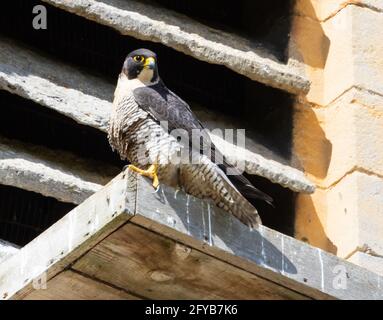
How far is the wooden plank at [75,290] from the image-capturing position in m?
8.70

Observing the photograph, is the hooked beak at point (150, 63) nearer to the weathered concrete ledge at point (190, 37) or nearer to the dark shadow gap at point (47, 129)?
the weathered concrete ledge at point (190, 37)

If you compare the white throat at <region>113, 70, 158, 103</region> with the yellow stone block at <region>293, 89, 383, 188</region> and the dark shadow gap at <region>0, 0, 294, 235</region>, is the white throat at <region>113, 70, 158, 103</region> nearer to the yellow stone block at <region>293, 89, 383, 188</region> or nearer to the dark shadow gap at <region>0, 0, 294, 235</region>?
the dark shadow gap at <region>0, 0, 294, 235</region>

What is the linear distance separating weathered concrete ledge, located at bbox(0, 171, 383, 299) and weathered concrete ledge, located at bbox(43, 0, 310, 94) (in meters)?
2.06

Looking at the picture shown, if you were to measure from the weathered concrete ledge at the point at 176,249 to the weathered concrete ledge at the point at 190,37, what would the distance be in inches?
81.2

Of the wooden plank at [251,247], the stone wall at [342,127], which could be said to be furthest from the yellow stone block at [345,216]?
the wooden plank at [251,247]

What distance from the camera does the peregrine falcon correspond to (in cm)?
934

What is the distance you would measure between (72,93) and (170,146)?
1.14 meters

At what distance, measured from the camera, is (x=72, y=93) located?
410 inches

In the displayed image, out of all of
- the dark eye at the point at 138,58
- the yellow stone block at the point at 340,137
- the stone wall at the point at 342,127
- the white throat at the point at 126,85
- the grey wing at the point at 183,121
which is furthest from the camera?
the yellow stone block at the point at 340,137

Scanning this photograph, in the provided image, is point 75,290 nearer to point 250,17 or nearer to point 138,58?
point 138,58

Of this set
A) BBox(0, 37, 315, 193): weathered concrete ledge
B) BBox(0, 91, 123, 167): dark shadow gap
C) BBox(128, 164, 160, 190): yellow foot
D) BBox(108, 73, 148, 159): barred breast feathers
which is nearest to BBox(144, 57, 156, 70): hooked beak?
BBox(108, 73, 148, 159): barred breast feathers

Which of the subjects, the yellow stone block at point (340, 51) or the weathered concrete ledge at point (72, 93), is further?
the yellow stone block at point (340, 51)
